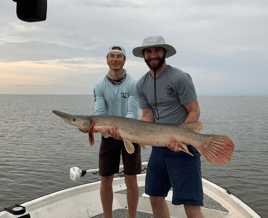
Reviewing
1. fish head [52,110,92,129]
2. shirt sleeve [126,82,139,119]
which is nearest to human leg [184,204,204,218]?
shirt sleeve [126,82,139,119]

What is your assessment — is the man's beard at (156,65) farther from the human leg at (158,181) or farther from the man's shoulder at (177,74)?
the human leg at (158,181)

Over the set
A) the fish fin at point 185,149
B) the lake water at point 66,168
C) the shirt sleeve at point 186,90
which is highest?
the shirt sleeve at point 186,90

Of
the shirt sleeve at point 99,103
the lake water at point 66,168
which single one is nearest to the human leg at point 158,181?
the shirt sleeve at point 99,103

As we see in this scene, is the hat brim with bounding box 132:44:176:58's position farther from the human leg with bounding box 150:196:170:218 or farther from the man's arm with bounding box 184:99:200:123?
the human leg with bounding box 150:196:170:218

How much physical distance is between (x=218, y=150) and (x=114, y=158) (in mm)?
2063

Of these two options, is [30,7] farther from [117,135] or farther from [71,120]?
[117,135]

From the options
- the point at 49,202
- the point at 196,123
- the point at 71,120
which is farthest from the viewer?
the point at 49,202

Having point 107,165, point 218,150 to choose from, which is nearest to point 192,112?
point 218,150

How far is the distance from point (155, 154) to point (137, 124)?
0.54 meters

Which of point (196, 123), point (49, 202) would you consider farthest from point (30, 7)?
point (49, 202)

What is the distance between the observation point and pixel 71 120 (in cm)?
390

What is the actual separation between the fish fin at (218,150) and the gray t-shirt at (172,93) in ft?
1.70

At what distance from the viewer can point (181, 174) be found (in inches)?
133

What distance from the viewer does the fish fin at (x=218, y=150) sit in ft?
10.6
